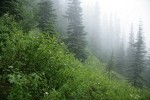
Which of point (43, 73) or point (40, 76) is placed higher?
point (43, 73)

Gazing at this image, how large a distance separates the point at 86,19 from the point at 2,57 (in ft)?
265

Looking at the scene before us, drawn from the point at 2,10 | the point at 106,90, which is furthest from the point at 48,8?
the point at 106,90

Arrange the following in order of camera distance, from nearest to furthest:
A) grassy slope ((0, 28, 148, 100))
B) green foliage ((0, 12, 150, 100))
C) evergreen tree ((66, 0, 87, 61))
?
green foliage ((0, 12, 150, 100)) < grassy slope ((0, 28, 148, 100)) < evergreen tree ((66, 0, 87, 61))

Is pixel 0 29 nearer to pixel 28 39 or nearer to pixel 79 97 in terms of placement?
pixel 28 39

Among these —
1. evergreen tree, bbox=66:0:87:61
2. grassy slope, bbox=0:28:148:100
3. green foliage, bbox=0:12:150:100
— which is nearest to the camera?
green foliage, bbox=0:12:150:100

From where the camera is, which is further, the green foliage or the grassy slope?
the grassy slope

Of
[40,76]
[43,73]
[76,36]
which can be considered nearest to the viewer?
[43,73]

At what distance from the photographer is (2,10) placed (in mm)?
16938

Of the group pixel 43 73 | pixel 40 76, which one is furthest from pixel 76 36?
pixel 43 73

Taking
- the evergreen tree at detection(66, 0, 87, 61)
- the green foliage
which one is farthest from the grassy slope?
the evergreen tree at detection(66, 0, 87, 61)

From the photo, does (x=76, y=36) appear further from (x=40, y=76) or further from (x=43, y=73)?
(x=43, y=73)

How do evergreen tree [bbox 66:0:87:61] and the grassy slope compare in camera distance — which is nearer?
the grassy slope

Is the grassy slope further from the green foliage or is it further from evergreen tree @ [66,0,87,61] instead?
evergreen tree @ [66,0,87,61]

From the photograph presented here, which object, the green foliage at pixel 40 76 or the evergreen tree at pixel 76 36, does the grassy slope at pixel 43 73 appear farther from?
the evergreen tree at pixel 76 36
